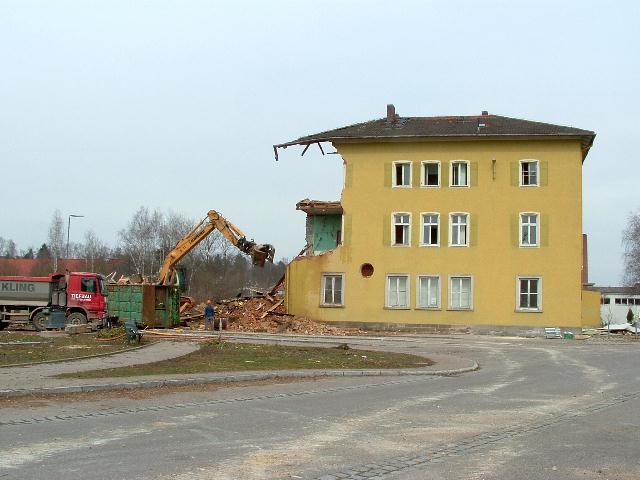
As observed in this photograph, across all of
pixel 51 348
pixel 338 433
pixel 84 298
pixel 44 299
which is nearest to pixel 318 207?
pixel 84 298

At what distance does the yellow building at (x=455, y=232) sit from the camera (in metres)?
A: 41.8

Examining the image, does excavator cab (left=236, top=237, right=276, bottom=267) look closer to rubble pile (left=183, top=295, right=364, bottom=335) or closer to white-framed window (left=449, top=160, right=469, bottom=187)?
rubble pile (left=183, top=295, right=364, bottom=335)

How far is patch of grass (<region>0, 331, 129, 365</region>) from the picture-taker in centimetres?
1955

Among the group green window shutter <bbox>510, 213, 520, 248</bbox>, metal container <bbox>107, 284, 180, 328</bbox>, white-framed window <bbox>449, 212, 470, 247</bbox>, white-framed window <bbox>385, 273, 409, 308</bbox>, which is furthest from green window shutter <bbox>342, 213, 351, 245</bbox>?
metal container <bbox>107, 284, 180, 328</bbox>

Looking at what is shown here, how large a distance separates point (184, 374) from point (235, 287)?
68.0m

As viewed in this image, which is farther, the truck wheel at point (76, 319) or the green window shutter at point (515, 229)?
the green window shutter at point (515, 229)

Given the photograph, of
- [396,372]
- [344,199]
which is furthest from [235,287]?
[396,372]

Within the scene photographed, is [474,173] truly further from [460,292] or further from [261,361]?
[261,361]

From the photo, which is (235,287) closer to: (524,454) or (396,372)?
(396,372)

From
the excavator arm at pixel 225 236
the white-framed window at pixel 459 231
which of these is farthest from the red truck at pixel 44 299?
the white-framed window at pixel 459 231

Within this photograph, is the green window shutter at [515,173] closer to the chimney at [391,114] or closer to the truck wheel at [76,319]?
the chimney at [391,114]

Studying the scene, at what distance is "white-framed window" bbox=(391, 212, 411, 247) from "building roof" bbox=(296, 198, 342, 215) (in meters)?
5.04

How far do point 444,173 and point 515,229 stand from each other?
5.21 m

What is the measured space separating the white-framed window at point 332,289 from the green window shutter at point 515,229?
33.2ft
